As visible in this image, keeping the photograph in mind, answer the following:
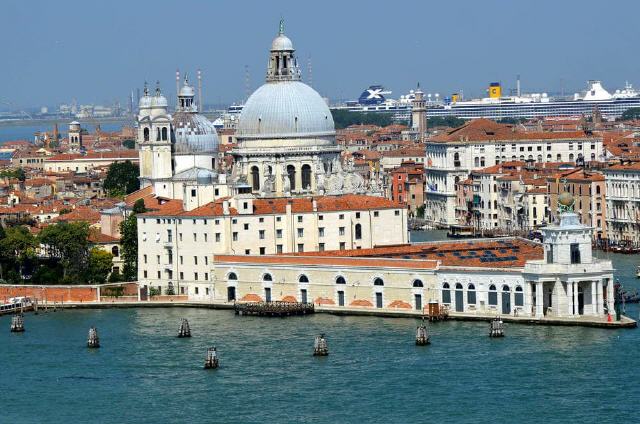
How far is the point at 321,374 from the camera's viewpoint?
91.7 ft

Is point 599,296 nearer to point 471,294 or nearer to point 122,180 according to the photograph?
point 471,294

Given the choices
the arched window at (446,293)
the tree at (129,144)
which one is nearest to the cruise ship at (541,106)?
the tree at (129,144)

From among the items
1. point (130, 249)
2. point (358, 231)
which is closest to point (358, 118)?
point (130, 249)

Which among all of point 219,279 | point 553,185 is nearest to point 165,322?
point 219,279

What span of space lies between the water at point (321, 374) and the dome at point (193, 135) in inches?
537

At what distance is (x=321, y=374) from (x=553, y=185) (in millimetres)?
24229

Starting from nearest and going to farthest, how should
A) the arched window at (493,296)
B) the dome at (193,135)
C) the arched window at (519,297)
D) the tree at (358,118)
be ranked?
the arched window at (519,297)
the arched window at (493,296)
the dome at (193,135)
the tree at (358,118)

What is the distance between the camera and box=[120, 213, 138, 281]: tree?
39.0m

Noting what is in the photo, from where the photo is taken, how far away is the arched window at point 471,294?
32.4 metres

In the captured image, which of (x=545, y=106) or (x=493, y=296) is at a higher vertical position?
(x=545, y=106)

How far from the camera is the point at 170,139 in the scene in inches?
1850

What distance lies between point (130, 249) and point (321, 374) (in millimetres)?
12131

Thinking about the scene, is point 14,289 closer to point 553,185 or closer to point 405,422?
point 405,422

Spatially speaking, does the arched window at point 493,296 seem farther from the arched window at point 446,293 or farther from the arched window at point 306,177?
the arched window at point 306,177
